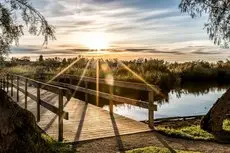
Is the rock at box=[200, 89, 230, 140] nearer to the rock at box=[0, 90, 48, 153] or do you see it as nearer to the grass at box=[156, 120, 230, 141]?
the grass at box=[156, 120, 230, 141]

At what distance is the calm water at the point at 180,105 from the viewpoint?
63.2ft

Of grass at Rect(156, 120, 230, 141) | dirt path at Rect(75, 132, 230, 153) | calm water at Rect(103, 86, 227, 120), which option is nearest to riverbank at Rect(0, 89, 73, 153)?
dirt path at Rect(75, 132, 230, 153)

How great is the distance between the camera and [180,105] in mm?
23000

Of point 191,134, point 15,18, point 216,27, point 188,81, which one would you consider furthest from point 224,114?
point 188,81

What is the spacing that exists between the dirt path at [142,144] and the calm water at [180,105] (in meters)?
8.07

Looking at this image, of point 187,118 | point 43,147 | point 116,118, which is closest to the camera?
point 43,147

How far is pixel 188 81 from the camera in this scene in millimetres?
38625

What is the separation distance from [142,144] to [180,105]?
1491cm

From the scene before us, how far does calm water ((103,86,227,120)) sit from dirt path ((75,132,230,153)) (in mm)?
8073

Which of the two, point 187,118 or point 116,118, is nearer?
point 116,118

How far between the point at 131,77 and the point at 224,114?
61.7 feet

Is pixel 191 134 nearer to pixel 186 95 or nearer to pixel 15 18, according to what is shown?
pixel 15 18

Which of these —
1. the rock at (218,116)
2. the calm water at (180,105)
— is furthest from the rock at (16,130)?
the calm water at (180,105)

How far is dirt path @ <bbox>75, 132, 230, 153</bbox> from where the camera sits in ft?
26.8
